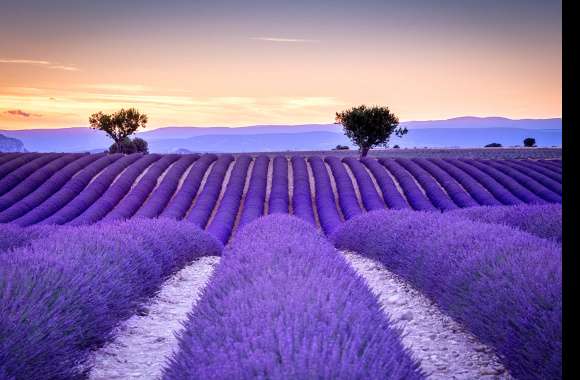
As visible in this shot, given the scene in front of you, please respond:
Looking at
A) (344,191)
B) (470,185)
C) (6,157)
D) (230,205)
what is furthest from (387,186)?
(6,157)

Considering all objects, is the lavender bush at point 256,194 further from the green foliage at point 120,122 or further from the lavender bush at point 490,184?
the green foliage at point 120,122

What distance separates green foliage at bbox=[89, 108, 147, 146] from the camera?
47.0 meters

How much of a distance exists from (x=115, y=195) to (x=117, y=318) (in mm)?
17832

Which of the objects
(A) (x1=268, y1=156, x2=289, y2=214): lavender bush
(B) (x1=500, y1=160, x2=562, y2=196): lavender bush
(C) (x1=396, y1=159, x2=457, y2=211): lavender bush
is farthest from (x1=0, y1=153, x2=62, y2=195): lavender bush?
(B) (x1=500, y1=160, x2=562, y2=196): lavender bush

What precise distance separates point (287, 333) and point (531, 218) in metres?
8.13

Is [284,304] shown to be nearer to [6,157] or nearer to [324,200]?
[324,200]

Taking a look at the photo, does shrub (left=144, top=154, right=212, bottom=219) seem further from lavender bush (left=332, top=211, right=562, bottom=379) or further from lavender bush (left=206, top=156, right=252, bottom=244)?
lavender bush (left=332, top=211, right=562, bottom=379)

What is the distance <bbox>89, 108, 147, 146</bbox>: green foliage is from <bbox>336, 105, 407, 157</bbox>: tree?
2032cm

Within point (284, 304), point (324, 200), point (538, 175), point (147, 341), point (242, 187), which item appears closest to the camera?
point (284, 304)

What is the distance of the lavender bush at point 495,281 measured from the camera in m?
3.79

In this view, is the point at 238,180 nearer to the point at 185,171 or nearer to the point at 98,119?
the point at 185,171

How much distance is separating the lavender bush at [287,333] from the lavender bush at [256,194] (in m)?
12.7

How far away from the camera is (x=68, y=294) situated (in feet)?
14.8

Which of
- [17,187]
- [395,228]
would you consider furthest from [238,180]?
[395,228]
